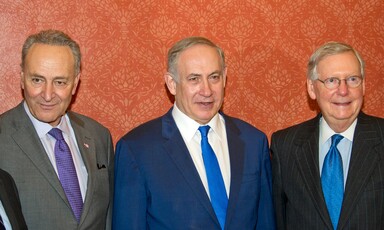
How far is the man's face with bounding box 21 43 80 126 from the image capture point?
2.53 m

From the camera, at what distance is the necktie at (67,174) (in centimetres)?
252

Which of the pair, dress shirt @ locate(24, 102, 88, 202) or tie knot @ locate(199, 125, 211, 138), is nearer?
dress shirt @ locate(24, 102, 88, 202)

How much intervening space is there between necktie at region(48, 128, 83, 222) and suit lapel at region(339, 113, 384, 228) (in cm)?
122

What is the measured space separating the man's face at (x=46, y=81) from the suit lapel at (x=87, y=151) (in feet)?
0.62

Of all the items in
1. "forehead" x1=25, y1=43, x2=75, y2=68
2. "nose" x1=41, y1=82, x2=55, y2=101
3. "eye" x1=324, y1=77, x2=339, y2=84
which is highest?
"forehead" x1=25, y1=43, x2=75, y2=68

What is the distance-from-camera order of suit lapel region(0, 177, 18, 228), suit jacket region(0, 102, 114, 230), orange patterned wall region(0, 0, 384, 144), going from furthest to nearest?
orange patterned wall region(0, 0, 384, 144), suit jacket region(0, 102, 114, 230), suit lapel region(0, 177, 18, 228)

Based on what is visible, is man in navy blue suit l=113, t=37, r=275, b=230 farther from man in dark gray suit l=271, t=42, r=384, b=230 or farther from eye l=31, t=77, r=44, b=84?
eye l=31, t=77, r=44, b=84

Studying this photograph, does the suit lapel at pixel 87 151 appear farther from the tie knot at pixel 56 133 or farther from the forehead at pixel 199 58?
the forehead at pixel 199 58

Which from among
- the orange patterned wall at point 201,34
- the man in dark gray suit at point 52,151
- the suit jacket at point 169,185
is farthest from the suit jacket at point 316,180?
A: the man in dark gray suit at point 52,151

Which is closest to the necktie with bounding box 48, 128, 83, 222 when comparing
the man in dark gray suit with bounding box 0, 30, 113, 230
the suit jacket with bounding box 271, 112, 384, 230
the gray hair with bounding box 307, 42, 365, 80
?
the man in dark gray suit with bounding box 0, 30, 113, 230

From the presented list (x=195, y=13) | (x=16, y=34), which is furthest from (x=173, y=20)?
(x=16, y=34)

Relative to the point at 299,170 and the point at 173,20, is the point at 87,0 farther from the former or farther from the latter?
the point at 299,170

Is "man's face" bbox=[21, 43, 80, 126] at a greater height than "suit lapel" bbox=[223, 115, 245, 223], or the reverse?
"man's face" bbox=[21, 43, 80, 126]

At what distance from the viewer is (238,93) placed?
11.6 ft
